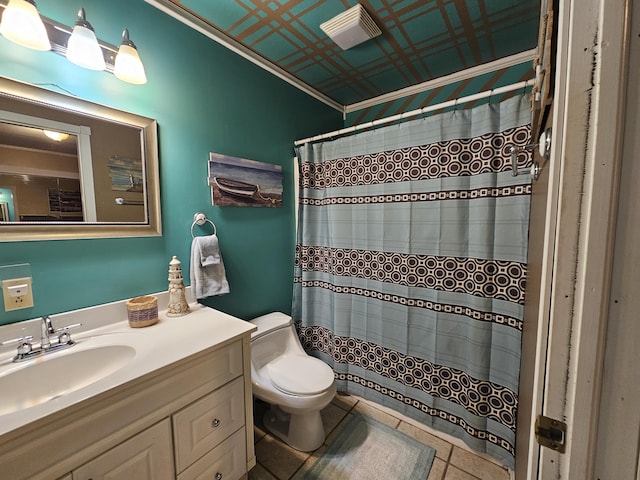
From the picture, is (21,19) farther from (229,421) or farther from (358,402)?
(358,402)

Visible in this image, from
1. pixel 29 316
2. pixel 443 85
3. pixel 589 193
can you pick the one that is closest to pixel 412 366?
pixel 589 193

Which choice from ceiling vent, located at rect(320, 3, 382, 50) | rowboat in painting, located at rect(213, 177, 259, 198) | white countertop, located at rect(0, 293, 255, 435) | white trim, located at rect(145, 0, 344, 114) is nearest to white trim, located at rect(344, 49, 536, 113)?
white trim, located at rect(145, 0, 344, 114)

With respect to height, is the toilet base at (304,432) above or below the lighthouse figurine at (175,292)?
below

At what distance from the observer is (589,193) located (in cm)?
35

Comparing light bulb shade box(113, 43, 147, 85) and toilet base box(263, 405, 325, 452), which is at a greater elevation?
light bulb shade box(113, 43, 147, 85)

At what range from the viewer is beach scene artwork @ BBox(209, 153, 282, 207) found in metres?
1.51

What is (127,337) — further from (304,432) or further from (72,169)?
(304,432)

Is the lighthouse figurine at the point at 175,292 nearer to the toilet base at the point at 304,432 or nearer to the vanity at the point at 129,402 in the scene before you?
the vanity at the point at 129,402

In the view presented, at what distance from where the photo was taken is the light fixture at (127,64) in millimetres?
1073

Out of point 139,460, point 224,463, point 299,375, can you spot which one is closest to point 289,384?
point 299,375

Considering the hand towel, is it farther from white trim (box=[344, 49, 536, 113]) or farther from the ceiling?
white trim (box=[344, 49, 536, 113])

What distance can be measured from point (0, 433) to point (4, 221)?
73 centimetres

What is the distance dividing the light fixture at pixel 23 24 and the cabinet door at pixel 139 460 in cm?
139

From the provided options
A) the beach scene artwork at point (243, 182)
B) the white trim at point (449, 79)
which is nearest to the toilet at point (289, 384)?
the beach scene artwork at point (243, 182)
